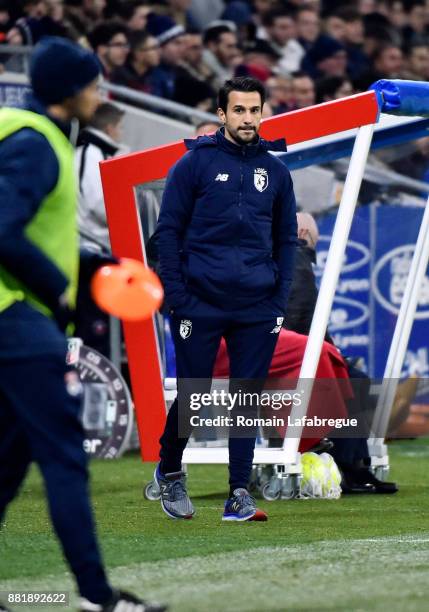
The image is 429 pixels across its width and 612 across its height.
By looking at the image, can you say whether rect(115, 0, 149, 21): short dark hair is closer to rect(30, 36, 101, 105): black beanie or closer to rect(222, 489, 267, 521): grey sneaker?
rect(222, 489, 267, 521): grey sneaker

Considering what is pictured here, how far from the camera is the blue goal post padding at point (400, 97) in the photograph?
8.98m

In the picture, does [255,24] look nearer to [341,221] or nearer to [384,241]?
[384,241]

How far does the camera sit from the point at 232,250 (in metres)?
7.75

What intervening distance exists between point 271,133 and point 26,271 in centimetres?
443

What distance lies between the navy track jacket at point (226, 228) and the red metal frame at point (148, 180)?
3.59 feet

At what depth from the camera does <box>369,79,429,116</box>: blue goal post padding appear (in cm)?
898

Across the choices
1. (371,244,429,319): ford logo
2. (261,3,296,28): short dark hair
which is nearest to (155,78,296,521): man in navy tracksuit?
(371,244,429,319): ford logo

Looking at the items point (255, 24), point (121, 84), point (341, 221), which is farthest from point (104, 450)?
point (255, 24)

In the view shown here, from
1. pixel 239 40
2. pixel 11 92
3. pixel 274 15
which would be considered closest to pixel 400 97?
pixel 11 92

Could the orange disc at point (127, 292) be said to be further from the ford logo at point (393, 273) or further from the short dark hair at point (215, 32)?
the short dark hair at point (215, 32)

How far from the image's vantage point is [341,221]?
903 cm

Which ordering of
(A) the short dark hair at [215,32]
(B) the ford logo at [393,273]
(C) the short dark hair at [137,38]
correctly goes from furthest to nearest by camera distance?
(A) the short dark hair at [215,32] → (C) the short dark hair at [137,38] → (B) the ford logo at [393,273]

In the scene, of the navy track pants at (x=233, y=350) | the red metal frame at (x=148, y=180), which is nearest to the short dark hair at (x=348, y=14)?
the red metal frame at (x=148, y=180)

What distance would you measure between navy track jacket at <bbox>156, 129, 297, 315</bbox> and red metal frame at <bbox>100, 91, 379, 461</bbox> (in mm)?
1093
